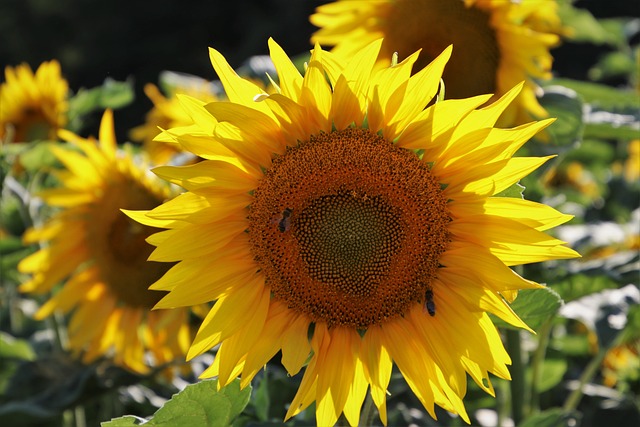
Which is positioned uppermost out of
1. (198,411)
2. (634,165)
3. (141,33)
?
(198,411)

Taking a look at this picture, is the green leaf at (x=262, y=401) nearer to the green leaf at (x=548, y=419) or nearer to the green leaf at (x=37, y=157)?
the green leaf at (x=548, y=419)

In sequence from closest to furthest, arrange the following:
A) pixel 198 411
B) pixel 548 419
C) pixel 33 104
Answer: pixel 198 411 < pixel 548 419 < pixel 33 104

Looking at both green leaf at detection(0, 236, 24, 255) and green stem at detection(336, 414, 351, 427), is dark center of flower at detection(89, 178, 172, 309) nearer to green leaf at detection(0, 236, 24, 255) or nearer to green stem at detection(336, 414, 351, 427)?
green leaf at detection(0, 236, 24, 255)

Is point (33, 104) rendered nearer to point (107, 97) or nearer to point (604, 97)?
point (107, 97)

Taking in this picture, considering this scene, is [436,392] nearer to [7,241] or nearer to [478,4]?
[478,4]

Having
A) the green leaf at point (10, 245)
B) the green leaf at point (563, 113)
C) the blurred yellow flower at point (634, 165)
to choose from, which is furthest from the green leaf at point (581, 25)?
the green leaf at point (10, 245)

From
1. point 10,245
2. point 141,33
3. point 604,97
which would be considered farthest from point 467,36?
point 141,33

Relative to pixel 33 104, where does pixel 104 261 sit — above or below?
below
